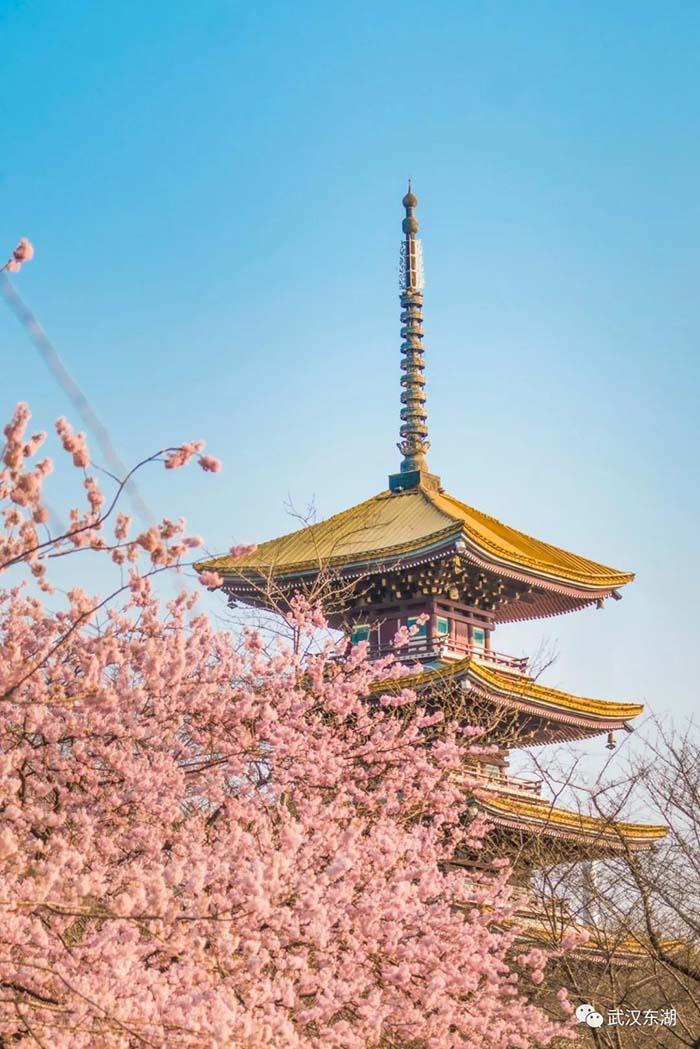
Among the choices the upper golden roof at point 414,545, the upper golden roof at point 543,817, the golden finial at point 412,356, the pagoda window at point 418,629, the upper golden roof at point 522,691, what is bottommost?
the upper golden roof at point 543,817

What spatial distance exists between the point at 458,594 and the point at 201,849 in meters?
15.6

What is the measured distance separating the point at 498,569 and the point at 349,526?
3228 mm

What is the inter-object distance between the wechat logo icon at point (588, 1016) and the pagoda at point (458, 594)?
6817 millimetres

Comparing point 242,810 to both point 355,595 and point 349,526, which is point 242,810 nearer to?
point 355,595

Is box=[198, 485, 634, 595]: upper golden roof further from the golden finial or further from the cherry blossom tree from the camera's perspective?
the cherry blossom tree

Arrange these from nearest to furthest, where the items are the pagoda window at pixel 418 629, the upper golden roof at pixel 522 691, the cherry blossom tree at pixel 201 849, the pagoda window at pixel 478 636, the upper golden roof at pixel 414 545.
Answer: the cherry blossom tree at pixel 201 849 < the upper golden roof at pixel 522 691 < the upper golden roof at pixel 414 545 < the pagoda window at pixel 418 629 < the pagoda window at pixel 478 636

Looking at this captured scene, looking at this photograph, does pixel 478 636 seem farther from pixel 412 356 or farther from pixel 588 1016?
pixel 588 1016

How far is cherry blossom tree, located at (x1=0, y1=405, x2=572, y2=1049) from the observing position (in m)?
7.54

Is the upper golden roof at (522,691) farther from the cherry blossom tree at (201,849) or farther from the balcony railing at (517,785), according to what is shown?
the cherry blossom tree at (201,849)

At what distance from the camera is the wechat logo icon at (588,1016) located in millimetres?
14016

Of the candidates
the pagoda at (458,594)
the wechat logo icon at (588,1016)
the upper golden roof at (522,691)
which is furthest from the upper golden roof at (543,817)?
the wechat logo icon at (588,1016)

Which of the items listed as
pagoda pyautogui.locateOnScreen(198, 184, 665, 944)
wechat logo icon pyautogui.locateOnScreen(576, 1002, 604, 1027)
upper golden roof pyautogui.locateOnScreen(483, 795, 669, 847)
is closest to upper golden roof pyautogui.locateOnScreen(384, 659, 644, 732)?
pagoda pyautogui.locateOnScreen(198, 184, 665, 944)

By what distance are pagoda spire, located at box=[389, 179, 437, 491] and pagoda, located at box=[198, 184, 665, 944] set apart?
0.04 metres

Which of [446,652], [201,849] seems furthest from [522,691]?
[201,849]
